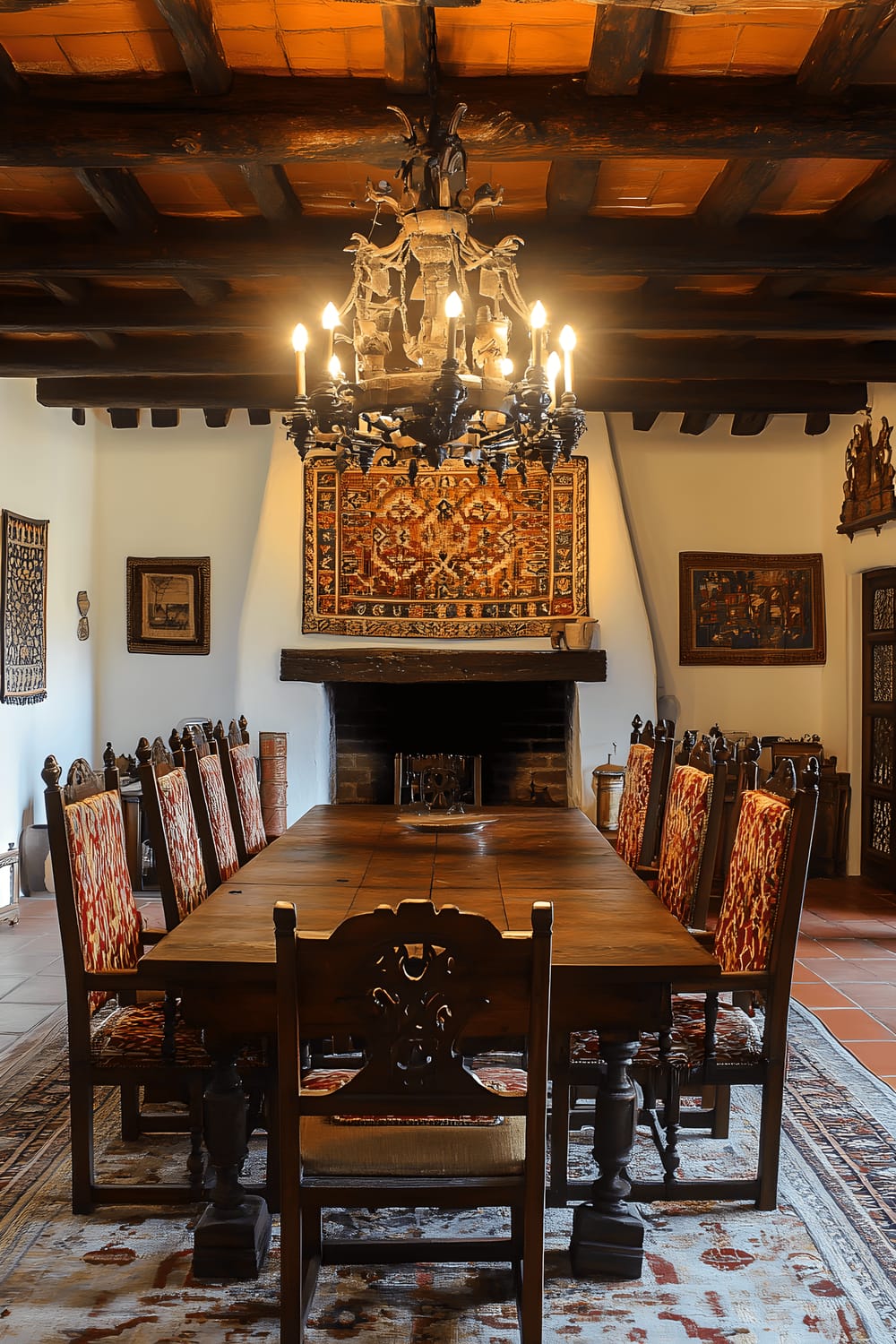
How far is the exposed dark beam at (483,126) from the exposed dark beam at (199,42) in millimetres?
73

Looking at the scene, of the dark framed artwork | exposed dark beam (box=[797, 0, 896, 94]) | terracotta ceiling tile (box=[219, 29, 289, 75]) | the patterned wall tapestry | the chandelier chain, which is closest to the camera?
exposed dark beam (box=[797, 0, 896, 94])

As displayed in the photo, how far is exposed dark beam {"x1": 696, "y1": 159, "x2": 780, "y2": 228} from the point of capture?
3.25m

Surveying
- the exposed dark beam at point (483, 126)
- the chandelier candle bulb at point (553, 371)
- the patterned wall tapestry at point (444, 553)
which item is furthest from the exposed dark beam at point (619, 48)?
the patterned wall tapestry at point (444, 553)

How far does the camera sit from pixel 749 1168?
2.70m

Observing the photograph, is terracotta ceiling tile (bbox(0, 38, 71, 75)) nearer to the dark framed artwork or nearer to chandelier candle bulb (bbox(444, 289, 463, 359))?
chandelier candle bulb (bbox(444, 289, 463, 359))

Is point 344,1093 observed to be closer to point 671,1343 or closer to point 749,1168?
point 671,1343

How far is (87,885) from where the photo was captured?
8.04ft

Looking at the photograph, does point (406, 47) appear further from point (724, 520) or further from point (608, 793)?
point (724, 520)

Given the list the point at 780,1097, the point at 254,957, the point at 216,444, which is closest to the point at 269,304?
the point at 216,444

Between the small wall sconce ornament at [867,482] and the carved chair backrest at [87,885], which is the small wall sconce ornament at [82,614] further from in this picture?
the small wall sconce ornament at [867,482]

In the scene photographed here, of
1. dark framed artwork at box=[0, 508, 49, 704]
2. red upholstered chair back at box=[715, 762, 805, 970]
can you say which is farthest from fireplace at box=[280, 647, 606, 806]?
red upholstered chair back at box=[715, 762, 805, 970]

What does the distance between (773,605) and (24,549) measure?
4.41 meters

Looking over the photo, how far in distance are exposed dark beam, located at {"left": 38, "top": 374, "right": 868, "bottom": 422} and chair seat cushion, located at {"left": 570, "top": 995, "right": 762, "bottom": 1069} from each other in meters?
4.01

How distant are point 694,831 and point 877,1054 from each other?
109cm
